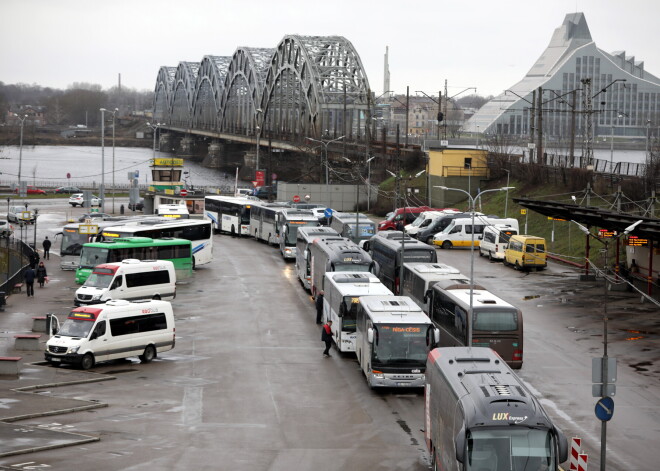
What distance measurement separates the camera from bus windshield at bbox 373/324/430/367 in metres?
28.3

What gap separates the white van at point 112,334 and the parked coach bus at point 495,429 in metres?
15.9

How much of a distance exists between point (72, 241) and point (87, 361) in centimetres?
2729

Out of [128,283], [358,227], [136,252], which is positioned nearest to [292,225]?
[358,227]

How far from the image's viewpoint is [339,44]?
164m

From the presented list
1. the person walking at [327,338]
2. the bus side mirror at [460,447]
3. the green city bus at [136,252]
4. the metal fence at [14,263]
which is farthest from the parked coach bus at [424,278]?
the bus side mirror at [460,447]

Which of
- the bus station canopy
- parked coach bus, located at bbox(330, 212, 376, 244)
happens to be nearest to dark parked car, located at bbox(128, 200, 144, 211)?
parked coach bus, located at bbox(330, 212, 376, 244)

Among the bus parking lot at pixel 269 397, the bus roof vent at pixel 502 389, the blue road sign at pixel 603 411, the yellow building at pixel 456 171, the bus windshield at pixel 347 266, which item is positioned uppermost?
the yellow building at pixel 456 171

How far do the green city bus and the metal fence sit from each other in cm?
336

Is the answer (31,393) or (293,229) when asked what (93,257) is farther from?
(31,393)

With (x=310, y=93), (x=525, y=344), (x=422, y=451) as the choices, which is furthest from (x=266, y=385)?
(x=310, y=93)

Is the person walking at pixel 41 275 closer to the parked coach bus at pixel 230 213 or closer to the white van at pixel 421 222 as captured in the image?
the parked coach bus at pixel 230 213

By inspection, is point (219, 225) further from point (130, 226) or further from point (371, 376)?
point (371, 376)

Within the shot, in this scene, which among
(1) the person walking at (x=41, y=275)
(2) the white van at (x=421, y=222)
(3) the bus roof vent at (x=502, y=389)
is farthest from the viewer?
(2) the white van at (x=421, y=222)

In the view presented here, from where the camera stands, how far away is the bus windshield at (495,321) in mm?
30812
